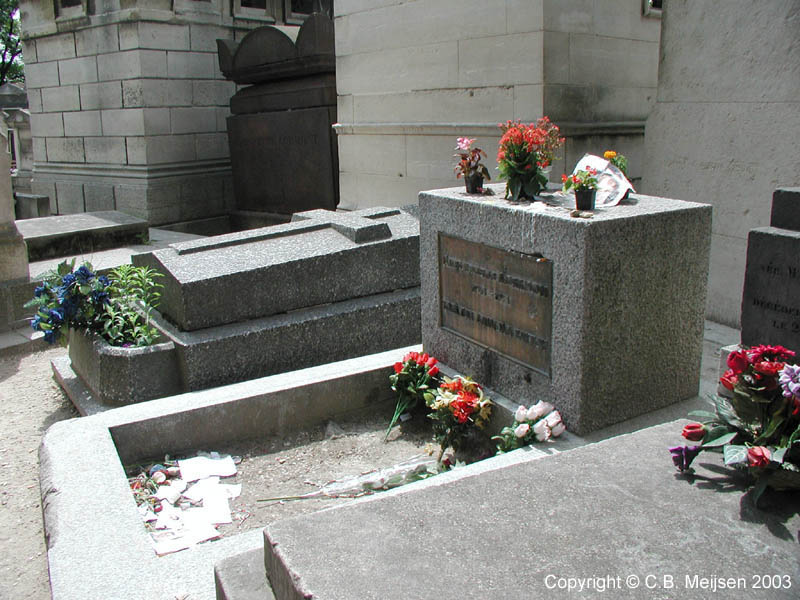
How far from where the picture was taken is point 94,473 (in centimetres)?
338

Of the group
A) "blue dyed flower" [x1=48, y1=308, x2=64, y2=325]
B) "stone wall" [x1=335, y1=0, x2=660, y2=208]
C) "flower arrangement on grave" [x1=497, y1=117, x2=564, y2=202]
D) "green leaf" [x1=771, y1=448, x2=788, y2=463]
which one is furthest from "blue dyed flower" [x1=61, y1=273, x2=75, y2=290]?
"green leaf" [x1=771, y1=448, x2=788, y2=463]

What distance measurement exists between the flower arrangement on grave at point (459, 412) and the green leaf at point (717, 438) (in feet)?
4.80

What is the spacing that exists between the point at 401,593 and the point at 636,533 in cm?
75

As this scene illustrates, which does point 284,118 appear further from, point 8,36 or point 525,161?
point 8,36

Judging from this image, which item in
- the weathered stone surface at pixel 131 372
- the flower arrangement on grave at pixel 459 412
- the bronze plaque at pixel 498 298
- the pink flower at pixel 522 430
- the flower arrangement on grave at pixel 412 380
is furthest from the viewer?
the weathered stone surface at pixel 131 372

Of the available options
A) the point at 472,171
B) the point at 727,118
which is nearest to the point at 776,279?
the point at 472,171

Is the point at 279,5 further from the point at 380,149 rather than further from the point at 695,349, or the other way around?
the point at 695,349

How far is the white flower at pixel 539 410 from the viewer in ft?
11.8

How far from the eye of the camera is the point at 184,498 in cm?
367

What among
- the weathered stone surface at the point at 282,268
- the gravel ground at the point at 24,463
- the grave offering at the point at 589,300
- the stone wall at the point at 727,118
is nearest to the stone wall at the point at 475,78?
the stone wall at the point at 727,118

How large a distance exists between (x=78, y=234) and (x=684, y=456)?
7524mm

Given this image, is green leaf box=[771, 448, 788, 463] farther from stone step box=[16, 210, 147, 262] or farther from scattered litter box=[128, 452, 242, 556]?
stone step box=[16, 210, 147, 262]

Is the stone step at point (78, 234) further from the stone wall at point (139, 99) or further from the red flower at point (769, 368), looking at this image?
the red flower at point (769, 368)

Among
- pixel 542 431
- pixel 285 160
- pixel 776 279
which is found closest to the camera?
pixel 542 431
